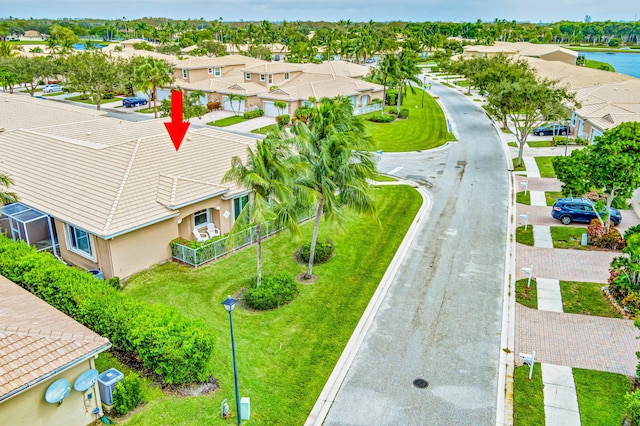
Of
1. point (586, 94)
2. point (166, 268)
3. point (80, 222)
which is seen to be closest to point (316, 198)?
point (166, 268)

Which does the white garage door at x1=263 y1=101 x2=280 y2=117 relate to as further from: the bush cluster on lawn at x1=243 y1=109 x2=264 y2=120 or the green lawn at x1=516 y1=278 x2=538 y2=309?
the green lawn at x1=516 y1=278 x2=538 y2=309

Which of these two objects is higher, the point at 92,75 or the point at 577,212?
the point at 92,75

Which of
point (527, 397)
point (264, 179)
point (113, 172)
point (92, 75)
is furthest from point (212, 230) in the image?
point (92, 75)

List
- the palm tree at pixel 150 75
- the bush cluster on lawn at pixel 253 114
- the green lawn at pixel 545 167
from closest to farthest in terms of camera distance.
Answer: the green lawn at pixel 545 167 → the palm tree at pixel 150 75 → the bush cluster on lawn at pixel 253 114

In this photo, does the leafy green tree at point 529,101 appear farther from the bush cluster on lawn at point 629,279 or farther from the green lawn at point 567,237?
the bush cluster on lawn at point 629,279

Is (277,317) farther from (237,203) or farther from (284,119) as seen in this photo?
(284,119)

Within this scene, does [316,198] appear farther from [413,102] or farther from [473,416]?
[413,102]

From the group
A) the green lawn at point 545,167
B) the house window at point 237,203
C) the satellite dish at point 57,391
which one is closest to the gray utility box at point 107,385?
the satellite dish at point 57,391
